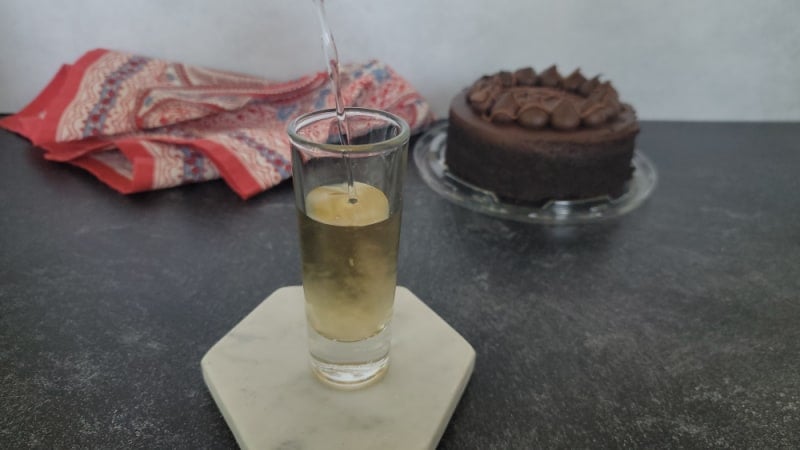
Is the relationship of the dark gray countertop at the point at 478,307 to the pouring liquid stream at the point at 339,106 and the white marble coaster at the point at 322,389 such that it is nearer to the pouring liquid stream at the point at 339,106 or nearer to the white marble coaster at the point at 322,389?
the white marble coaster at the point at 322,389

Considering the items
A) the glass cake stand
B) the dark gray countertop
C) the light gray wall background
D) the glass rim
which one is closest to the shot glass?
the glass rim

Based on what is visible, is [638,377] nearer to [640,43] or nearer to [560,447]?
[560,447]

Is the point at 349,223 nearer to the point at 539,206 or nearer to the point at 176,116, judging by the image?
the point at 539,206

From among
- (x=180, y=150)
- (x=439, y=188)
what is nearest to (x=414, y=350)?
(x=439, y=188)

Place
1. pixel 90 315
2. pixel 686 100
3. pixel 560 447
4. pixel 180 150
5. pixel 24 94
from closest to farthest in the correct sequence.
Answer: pixel 560 447 → pixel 90 315 → pixel 180 150 → pixel 24 94 → pixel 686 100

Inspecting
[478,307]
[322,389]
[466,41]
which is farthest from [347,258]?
[466,41]

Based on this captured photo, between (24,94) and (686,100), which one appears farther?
(686,100)
